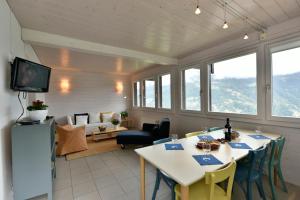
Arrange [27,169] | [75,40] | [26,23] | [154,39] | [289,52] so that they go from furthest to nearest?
[154,39]
[75,40]
[289,52]
[26,23]
[27,169]

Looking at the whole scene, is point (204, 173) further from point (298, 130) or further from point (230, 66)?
point (230, 66)

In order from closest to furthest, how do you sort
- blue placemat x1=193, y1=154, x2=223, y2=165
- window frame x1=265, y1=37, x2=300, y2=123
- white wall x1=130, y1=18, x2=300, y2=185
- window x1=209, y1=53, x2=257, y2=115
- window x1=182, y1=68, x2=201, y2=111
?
blue placemat x1=193, y1=154, x2=223, y2=165
white wall x1=130, y1=18, x2=300, y2=185
window frame x1=265, y1=37, x2=300, y2=123
window x1=209, y1=53, x2=257, y2=115
window x1=182, y1=68, x2=201, y2=111

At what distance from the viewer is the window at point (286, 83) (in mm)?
2164

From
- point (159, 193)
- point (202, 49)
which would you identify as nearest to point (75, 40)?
point (202, 49)

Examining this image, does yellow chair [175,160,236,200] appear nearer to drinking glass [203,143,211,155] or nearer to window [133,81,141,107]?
drinking glass [203,143,211,155]

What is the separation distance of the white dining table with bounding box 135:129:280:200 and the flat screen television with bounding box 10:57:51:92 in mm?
1684

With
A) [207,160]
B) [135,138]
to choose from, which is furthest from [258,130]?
[135,138]

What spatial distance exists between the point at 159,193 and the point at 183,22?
2.54m

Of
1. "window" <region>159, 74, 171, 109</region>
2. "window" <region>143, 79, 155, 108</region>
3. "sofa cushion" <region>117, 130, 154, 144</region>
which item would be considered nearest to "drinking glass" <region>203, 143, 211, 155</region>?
"sofa cushion" <region>117, 130, 154, 144</region>

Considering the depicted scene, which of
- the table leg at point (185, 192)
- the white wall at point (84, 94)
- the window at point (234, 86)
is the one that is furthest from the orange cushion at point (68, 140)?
the window at point (234, 86)

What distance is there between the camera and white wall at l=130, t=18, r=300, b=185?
2.16m

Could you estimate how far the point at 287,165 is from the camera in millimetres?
2240

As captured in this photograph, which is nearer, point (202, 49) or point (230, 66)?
point (230, 66)

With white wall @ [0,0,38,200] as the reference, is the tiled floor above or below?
below
